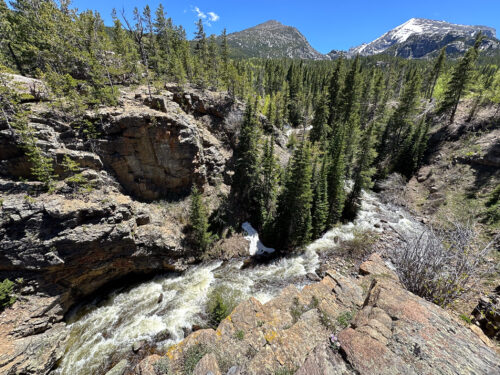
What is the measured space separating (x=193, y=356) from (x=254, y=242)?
53.2 ft

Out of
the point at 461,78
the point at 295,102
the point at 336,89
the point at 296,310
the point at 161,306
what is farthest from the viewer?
the point at 295,102

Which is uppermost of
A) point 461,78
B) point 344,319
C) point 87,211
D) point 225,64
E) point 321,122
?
point 225,64

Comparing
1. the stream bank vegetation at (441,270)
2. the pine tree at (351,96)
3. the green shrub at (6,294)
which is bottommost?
the green shrub at (6,294)

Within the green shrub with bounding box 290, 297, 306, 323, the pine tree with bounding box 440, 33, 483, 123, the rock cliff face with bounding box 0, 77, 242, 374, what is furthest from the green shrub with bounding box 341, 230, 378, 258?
the pine tree with bounding box 440, 33, 483, 123

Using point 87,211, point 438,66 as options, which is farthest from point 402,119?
point 87,211

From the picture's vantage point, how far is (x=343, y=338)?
18.0ft

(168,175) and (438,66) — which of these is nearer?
(168,175)

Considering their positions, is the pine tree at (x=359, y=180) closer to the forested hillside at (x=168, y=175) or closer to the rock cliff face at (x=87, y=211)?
the forested hillside at (x=168, y=175)

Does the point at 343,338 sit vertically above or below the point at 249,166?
below

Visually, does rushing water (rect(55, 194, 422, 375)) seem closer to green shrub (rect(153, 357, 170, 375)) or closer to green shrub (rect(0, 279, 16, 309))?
green shrub (rect(0, 279, 16, 309))

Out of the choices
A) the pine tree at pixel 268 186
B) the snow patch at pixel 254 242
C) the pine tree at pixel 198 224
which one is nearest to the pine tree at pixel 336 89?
the pine tree at pixel 268 186

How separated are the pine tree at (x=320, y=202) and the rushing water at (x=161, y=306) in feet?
7.51

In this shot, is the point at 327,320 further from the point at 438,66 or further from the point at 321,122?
the point at 438,66

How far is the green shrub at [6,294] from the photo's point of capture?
497 inches
